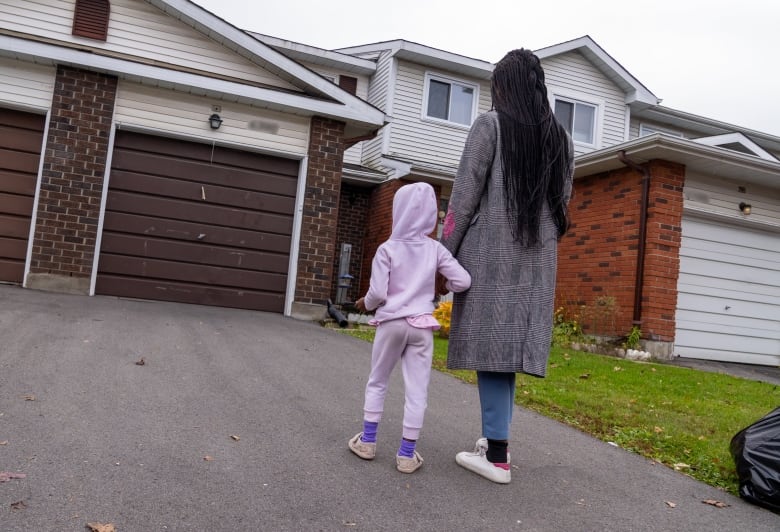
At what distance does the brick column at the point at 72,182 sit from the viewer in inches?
337

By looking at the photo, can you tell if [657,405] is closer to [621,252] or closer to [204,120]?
[621,252]

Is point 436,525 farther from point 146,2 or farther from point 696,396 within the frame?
point 146,2

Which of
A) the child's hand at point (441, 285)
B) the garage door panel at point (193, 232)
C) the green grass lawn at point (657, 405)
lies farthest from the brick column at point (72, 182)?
the child's hand at point (441, 285)

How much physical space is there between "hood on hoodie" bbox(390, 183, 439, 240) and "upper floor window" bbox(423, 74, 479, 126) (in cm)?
1253

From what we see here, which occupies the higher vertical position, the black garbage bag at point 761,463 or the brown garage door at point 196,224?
the brown garage door at point 196,224

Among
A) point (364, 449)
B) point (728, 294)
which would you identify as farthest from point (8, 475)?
point (728, 294)

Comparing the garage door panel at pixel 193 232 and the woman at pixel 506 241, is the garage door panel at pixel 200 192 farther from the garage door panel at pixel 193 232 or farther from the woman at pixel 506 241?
the woman at pixel 506 241

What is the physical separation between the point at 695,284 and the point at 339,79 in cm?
977

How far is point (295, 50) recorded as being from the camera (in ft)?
49.3

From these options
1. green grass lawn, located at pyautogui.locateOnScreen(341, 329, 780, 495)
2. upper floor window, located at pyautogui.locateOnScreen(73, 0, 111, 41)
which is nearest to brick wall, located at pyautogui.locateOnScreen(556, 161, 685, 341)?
green grass lawn, located at pyautogui.locateOnScreen(341, 329, 780, 495)

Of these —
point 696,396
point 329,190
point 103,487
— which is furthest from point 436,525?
point 329,190

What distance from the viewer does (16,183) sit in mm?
8680

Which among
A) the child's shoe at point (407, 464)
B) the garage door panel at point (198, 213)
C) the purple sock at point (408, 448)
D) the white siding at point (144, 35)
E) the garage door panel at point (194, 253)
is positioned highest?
the white siding at point (144, 35)

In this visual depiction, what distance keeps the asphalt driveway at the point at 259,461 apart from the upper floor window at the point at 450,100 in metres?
11.1
